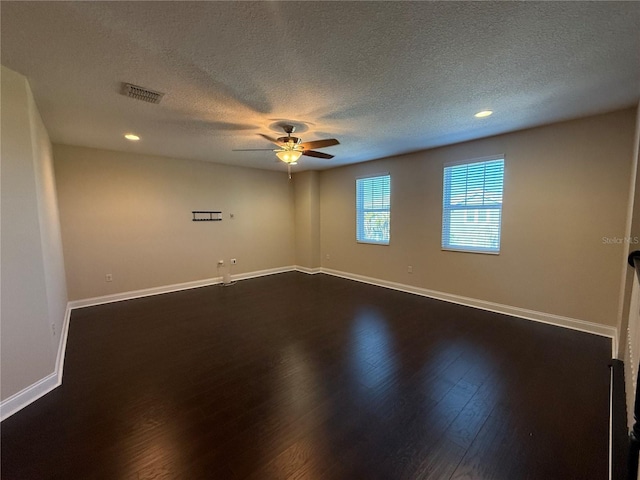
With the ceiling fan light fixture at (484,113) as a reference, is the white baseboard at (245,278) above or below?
below

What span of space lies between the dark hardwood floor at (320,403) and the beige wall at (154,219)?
1.22m

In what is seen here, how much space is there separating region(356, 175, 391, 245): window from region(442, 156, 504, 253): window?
1136 millimetres

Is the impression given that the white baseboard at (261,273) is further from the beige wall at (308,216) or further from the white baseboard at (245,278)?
the beige wall at (308,216)

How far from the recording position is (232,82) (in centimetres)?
223

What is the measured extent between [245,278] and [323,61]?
16.2 ft

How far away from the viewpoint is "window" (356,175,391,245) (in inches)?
209

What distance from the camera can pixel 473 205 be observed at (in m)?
4.11

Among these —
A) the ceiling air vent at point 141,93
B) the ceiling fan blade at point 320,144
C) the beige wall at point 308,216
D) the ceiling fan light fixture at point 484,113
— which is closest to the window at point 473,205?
the ceiling fan light fixture at point 484,113

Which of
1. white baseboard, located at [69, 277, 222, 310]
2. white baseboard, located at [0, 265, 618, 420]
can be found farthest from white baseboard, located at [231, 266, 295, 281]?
white baseboard, located at [69, 277, 222, 310]

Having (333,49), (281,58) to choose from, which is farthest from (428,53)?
(281,58)

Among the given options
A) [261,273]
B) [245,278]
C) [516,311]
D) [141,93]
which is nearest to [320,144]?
[141,93]

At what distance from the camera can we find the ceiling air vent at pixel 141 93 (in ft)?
7.56

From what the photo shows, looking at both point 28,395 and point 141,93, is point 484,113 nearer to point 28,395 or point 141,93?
point 141,93

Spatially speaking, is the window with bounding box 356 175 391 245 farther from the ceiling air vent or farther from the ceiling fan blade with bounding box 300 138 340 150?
the ceiling air vent
